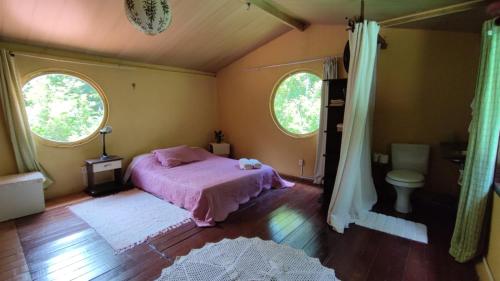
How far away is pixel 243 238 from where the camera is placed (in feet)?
7.63

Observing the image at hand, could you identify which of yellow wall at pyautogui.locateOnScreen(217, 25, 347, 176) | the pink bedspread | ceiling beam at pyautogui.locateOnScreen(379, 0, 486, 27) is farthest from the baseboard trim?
ceiling beam at pyautogui.locateOnScreen(379, 0, 486, 27)

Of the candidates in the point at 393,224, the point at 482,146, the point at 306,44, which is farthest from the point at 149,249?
the point at 306,44

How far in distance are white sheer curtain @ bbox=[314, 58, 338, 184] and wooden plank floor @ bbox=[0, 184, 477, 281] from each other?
1032 mm

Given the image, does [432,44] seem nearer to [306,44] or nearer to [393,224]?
[306,44]

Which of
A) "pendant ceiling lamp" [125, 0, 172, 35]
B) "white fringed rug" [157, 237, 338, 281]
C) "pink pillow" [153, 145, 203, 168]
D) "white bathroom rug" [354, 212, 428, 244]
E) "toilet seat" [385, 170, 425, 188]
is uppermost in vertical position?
"pendant ceiling lamp" [125, 0, 172, 35]

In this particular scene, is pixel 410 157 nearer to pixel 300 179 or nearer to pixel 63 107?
pixel 300 179

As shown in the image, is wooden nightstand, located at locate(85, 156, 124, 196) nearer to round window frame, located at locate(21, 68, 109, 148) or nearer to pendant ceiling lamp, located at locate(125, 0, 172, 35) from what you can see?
round window frame, located at locate(21, 68, 109, 148)

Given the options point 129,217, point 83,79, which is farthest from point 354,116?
point 83,79

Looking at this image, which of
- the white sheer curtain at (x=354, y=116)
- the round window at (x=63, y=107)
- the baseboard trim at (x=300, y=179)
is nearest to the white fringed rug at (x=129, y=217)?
the round window at (x=63, y=107)

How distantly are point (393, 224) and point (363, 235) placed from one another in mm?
470

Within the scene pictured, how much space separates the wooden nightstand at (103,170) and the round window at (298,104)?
2.90 m

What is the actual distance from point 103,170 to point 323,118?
3.59m

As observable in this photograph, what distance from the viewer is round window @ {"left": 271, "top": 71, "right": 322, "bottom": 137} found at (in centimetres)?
406

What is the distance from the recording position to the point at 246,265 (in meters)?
1.92
